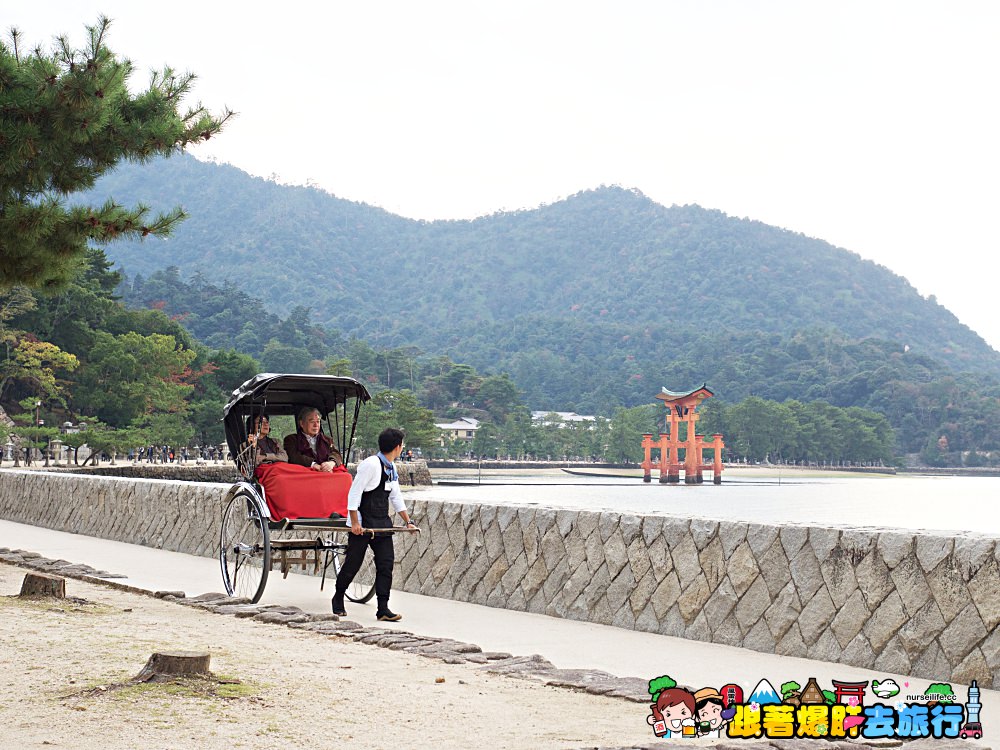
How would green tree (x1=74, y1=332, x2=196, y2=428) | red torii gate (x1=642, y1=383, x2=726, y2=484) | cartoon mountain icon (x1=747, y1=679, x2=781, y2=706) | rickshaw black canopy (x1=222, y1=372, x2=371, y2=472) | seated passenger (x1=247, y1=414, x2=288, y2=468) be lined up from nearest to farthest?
1. cartoon mountain icon (x1=747, y1=679, x2=781, y2=706)
2. seated passenger (x1=247, y1=414, x2=288, y2=468)
3. rickshaw black canopy (x1=222, y1=372, x2=371, y2=472)
4. green tree (x1=74, y1=332, x2=196, y2=428)
5. red torii gate (x1=642, y1=383, x2=726, y2=484)

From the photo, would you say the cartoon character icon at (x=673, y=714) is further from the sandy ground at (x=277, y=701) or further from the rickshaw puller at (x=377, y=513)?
the rickshaw puller at (x=377, y=513)

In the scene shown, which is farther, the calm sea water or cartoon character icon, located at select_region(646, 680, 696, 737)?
the calm sea water

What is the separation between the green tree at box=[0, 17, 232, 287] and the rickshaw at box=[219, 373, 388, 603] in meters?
1.74

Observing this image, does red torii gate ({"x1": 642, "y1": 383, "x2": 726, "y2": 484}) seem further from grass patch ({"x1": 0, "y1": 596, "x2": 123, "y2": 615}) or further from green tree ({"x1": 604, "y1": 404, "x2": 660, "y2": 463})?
grass patch ({"x1": 0, "y1": 596, "x2": 123, "y2": 615})

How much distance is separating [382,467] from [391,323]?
179544 mm

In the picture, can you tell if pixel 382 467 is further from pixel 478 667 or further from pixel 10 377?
pixel 10 377

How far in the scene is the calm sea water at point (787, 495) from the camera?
2532 inches

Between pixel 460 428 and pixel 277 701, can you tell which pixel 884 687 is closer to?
pixel 277 701

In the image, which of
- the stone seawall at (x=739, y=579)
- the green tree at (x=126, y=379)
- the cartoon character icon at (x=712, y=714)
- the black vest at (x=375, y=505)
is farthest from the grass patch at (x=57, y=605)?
the green tree at (x=126, y=379)

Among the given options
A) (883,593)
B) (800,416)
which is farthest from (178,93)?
(800,416)

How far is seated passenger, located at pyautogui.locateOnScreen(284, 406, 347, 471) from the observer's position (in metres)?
9.83

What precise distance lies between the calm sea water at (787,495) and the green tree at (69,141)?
44634 mm

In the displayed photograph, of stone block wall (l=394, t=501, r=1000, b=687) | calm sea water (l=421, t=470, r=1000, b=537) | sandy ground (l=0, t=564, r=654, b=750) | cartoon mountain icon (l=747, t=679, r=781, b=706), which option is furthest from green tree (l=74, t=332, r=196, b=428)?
cartoon mountain icon (l=747, t=679, r=781, b=706)

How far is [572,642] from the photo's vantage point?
793 cm
